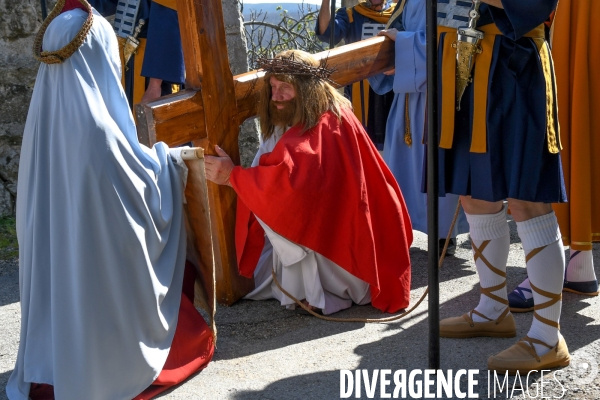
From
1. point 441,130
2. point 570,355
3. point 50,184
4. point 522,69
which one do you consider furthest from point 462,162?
point 50,184

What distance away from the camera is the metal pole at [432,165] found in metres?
2.35

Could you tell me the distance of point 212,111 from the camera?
12.2 ft

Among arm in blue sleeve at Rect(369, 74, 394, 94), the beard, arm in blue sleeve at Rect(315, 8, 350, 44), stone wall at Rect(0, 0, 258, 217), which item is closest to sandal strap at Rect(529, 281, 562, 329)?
the beard

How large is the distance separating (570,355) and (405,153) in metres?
2.08

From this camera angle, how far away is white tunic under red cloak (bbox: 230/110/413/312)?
3.69 meters

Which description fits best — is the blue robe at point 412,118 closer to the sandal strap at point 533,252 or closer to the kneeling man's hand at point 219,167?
the kneeling man's hand at point 219,167

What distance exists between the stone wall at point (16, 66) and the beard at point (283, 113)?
1.66m

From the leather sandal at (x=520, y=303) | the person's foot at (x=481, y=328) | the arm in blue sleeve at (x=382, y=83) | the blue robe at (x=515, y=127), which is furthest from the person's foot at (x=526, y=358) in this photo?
the arm in blue sleeve at (x=382, y=83)

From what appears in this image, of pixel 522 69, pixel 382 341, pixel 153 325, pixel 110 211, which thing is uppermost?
pixel 522 69

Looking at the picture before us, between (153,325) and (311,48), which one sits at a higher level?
(311,48)

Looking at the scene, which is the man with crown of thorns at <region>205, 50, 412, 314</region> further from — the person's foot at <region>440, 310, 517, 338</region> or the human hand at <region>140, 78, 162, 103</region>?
the human hand at <region>140, 78, 162, 103</region>

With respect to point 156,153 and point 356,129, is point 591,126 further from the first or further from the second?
point 156,153

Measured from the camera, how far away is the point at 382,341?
11.5 ft

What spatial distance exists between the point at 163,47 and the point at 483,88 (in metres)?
2.11
